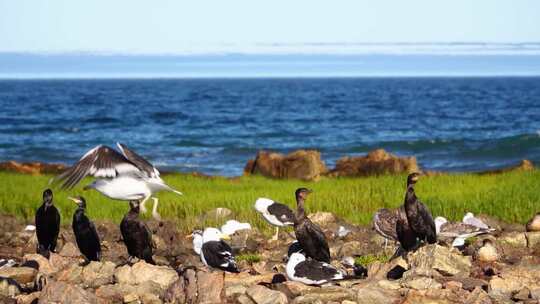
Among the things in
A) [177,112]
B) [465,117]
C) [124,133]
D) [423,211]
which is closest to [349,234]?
[423,211]

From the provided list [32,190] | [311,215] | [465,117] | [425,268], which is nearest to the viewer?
[425,268]

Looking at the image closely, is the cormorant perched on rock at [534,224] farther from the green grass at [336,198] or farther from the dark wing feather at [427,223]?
the dark wing feather at [427,223]

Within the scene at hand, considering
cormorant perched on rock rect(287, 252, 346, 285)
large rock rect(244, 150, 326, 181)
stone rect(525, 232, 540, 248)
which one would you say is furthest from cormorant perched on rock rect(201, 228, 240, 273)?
large rock rect(244, 150, 326, 181)

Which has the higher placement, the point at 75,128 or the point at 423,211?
the point at 423,211

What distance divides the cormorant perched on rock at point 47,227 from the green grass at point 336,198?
128 inches

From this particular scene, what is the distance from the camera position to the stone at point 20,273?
460 inches

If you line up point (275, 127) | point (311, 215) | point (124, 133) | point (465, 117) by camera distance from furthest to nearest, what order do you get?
point (465, 117) → point (275, 127) → point (124, 133) → point (311, 215)

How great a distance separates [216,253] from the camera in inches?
Result: 474

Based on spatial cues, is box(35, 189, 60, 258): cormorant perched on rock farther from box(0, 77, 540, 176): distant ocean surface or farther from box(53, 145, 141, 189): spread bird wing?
box(0, 77, 540, 176): distant ocean surface

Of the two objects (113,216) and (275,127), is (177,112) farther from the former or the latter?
(113,216)

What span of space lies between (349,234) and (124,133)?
43.0 m

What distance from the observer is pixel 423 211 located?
41.2 ft

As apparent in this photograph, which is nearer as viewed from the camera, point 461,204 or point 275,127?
point 461,204

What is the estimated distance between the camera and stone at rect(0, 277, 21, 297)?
35.7ft
